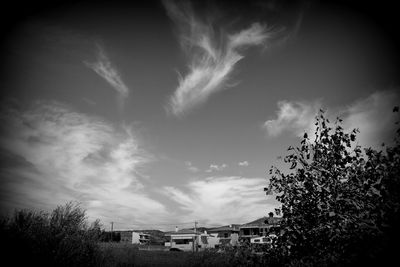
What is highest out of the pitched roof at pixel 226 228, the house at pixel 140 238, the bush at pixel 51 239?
the bush at pixel 51 239

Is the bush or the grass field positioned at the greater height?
the bush

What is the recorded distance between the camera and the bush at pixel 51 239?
10.1m

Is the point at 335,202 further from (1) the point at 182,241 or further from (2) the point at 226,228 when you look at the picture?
(2) the point at 226,228

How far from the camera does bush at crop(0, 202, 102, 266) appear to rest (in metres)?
10.1

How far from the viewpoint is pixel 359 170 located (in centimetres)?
746

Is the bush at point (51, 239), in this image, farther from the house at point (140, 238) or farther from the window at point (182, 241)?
the house at point (140, 238)

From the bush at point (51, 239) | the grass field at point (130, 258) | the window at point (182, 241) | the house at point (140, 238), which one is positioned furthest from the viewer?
the house at point (140, 238)

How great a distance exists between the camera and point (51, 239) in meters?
11.8

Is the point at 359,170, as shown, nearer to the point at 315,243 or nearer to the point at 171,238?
the point at 315,243

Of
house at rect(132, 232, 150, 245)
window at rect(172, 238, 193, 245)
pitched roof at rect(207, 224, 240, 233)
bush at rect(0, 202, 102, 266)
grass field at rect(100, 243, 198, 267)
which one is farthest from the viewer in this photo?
house at rect(132, 232, 150, 245)

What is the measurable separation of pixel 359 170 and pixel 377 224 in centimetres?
147

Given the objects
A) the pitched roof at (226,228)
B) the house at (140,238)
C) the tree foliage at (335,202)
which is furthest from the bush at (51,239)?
the house at (140,238)

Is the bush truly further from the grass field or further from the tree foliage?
the tree foliage

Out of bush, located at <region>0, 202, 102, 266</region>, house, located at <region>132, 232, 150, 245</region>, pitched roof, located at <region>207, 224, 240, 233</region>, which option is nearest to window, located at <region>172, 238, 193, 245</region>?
pitched roof, located at <region>207, 224, 240, 233</region>
